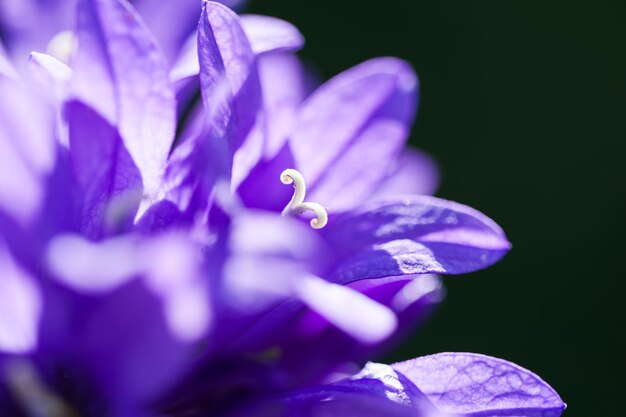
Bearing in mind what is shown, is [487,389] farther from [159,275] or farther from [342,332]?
[159,275]

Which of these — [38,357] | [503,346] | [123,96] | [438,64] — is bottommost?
[503,346]

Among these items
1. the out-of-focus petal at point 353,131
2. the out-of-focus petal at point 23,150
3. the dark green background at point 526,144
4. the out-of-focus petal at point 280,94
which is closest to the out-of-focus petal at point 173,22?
the out-of-focus petal at point 280,94

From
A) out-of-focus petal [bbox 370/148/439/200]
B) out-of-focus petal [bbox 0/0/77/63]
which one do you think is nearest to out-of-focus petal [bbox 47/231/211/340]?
out-of-focus petal [bbox 370/148/439/200]

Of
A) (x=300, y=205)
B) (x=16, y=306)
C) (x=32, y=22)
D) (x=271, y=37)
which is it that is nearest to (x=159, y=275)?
(x=16, y=306)

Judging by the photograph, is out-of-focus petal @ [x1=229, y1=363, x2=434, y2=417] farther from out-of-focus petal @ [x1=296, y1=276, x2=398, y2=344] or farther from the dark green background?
the dark green background

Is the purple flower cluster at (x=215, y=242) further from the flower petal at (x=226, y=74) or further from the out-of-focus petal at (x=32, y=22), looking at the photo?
the out-of-focus petal at (x=32, y=22)

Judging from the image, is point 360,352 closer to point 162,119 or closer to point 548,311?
point 162,119

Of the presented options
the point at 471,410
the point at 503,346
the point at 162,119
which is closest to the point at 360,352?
the point at 471,410
